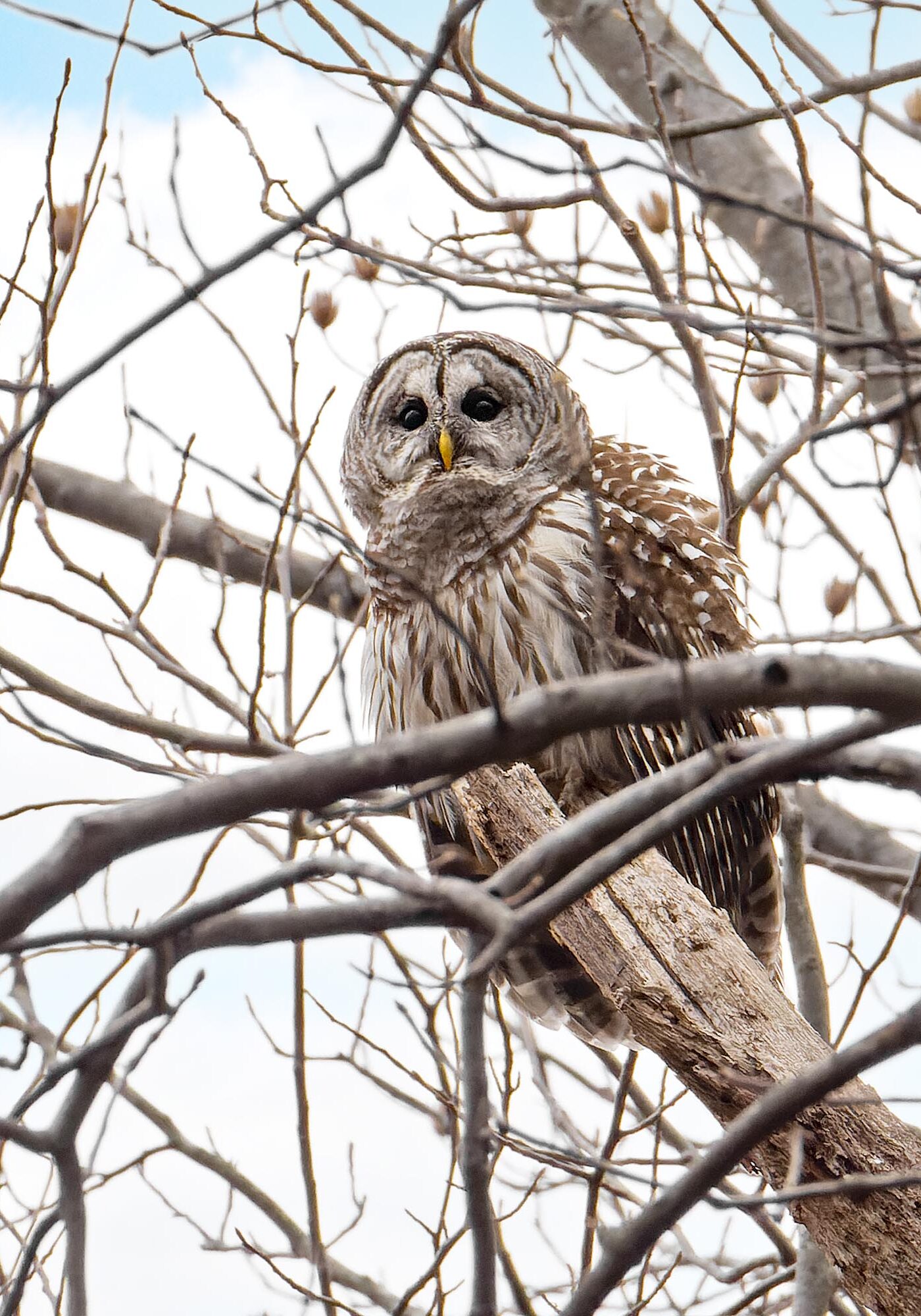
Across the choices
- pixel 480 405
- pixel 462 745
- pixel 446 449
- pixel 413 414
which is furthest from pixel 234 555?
pixel 462 745

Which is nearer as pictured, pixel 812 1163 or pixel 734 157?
pixel 812 1163

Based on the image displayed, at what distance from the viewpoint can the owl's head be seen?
462 centimetres

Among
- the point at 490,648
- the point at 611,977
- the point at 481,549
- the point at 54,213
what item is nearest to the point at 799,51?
the point at 481,549

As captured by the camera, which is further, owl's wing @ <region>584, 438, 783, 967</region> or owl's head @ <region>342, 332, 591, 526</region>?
owl's head @ <region>342, 332, 591, 526</region>

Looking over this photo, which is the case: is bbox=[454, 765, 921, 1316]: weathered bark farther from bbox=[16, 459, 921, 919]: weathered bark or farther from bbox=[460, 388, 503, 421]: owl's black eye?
bbox=[16, 459, 921, 919]: weathered bark

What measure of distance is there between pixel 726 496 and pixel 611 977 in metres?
1.52

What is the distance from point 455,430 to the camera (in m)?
4.79

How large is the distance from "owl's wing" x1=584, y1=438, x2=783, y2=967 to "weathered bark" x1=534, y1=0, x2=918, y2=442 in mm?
2026

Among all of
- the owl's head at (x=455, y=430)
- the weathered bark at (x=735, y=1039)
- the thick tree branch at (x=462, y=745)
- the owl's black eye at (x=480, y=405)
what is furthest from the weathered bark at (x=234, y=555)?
the thick tree branch at (x=462, y=745)

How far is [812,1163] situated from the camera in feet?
10.1

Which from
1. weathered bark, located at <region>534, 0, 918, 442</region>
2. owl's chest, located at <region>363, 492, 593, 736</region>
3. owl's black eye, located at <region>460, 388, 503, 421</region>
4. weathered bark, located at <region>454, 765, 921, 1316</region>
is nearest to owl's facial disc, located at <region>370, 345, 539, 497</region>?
owl's black eye, located at <region>460, 388, 503, 421</region>

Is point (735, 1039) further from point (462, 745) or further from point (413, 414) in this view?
point (413, 414)

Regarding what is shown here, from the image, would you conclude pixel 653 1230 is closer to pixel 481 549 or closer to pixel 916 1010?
pixel 916 1010

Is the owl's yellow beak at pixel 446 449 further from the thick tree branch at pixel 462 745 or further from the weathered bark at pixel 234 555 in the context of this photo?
the thick tree branch at pixel 462 745
